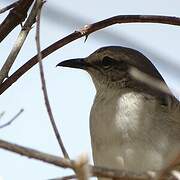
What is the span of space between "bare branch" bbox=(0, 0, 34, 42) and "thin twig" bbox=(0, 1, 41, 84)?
0.09 meters

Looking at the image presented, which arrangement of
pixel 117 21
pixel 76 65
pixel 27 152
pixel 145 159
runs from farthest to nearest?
pixel 76 65, pixel 145 159, pixel 117 21, pixel 27 152

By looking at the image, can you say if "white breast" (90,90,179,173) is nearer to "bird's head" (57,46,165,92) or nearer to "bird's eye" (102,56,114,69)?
"bird's head" (57,46,165,92)

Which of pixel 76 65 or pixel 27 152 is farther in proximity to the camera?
pixel 76 65

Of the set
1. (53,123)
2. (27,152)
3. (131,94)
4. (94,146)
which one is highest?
(27,152)

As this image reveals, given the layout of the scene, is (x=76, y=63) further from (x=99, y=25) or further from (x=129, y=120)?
(x=99, y=25)

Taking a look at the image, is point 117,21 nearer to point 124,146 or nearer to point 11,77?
point 11,77

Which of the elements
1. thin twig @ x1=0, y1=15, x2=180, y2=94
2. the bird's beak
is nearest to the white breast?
the bird's beak

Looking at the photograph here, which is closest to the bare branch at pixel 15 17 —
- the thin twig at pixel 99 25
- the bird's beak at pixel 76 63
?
the thin twig at pixel 99 25

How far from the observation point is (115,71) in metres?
5.85

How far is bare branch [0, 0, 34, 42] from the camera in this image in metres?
3.25

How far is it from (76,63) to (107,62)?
391 mm

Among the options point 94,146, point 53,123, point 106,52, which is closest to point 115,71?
point 106,52

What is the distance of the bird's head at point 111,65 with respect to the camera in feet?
18.6

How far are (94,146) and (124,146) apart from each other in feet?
1.38
